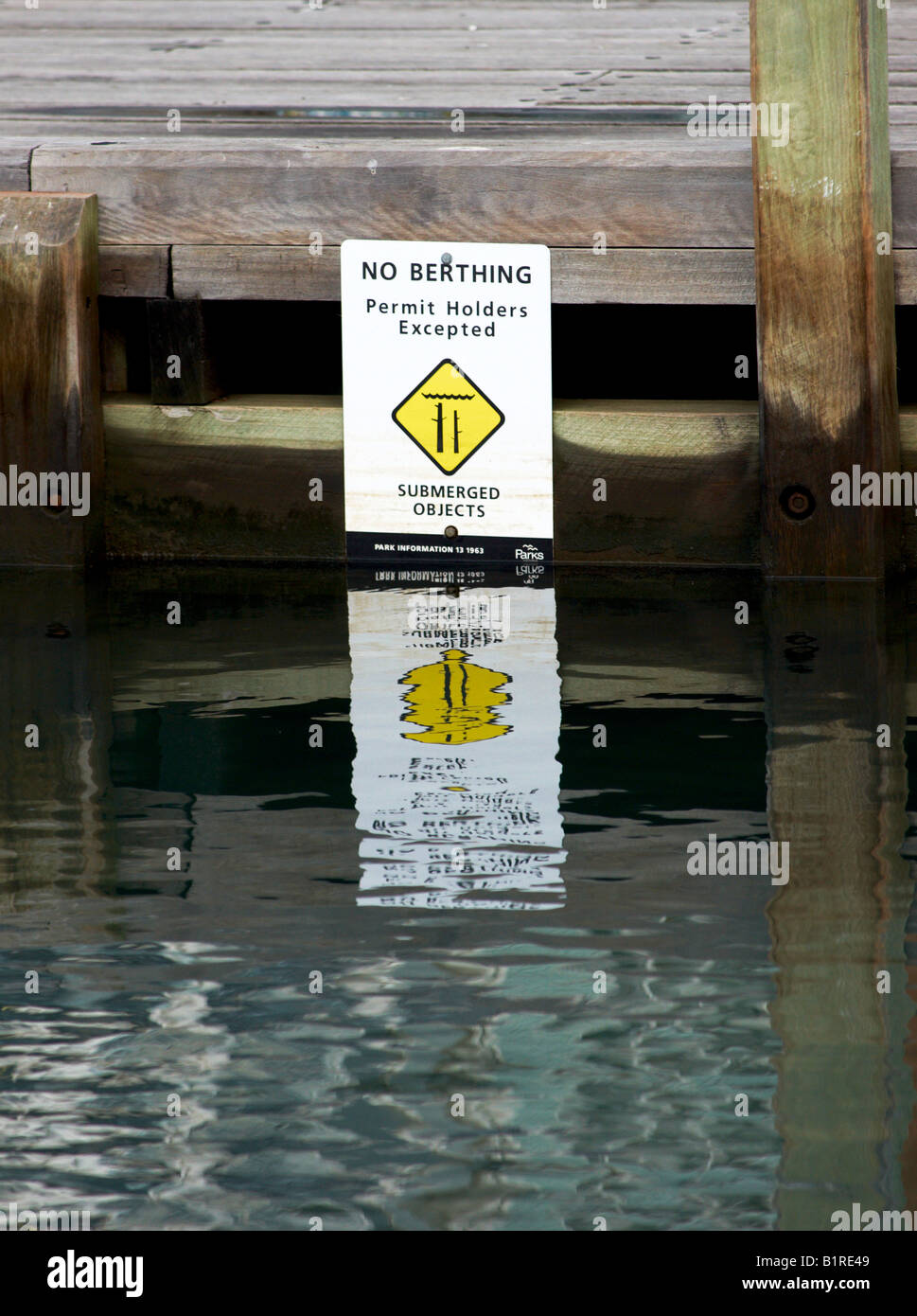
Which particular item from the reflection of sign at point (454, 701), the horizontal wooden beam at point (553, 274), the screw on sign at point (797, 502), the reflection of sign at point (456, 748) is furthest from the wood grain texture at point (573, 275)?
the reflection of sign at point (454, 701)

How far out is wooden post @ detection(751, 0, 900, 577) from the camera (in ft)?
16.3

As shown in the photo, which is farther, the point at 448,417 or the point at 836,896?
the point at 448,417

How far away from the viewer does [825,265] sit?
5059mm

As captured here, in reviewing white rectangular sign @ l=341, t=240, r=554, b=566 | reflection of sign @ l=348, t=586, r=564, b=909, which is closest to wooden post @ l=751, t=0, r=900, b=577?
white rectangular sign @ l=341, t=240, r=554, b=566

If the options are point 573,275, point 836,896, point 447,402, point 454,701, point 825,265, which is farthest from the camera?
point 447,402

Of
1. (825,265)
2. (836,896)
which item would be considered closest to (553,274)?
(825,265)

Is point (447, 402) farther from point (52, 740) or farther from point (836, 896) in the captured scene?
point (836, 896)

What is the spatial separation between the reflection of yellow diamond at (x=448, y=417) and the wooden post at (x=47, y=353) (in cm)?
90

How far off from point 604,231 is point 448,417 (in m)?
0.69

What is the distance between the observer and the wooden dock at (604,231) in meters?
5.04

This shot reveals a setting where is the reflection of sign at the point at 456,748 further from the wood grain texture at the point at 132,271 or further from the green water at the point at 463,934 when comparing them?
the wood grain texture at the point at 132,271

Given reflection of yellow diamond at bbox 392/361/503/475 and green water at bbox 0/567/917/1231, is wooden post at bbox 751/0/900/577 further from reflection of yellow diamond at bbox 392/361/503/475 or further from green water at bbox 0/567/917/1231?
reflection of yellow diamond at bbox 392/361/503/475

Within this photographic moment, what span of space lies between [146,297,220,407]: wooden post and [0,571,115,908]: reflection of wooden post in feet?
1.99
